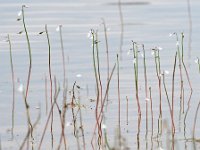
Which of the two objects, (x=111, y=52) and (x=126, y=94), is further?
(x=111, y=52)

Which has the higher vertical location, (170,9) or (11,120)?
(170,9)

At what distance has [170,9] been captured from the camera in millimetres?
14734

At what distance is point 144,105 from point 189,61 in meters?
1.97

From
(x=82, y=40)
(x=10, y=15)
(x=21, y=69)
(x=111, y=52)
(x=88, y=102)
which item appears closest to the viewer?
(x=88, y=102)

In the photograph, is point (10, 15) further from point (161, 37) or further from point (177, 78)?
point (177, 78)

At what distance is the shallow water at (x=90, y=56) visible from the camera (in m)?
8.18

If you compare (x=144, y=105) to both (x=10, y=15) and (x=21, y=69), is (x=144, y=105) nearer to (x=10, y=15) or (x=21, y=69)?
(x=21, y=69)

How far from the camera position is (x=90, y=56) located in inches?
437

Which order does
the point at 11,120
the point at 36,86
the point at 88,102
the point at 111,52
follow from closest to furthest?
the point at 11,120, the point at 88,102, the point at 36,86, the point at 111,52

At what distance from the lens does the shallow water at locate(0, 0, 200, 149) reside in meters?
8.18

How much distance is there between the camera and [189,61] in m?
10.7

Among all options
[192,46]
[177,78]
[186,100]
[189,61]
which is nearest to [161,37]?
[192,46]

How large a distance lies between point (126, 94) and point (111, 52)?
2050mm

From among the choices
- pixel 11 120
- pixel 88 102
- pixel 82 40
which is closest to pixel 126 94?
pixel 88 102
